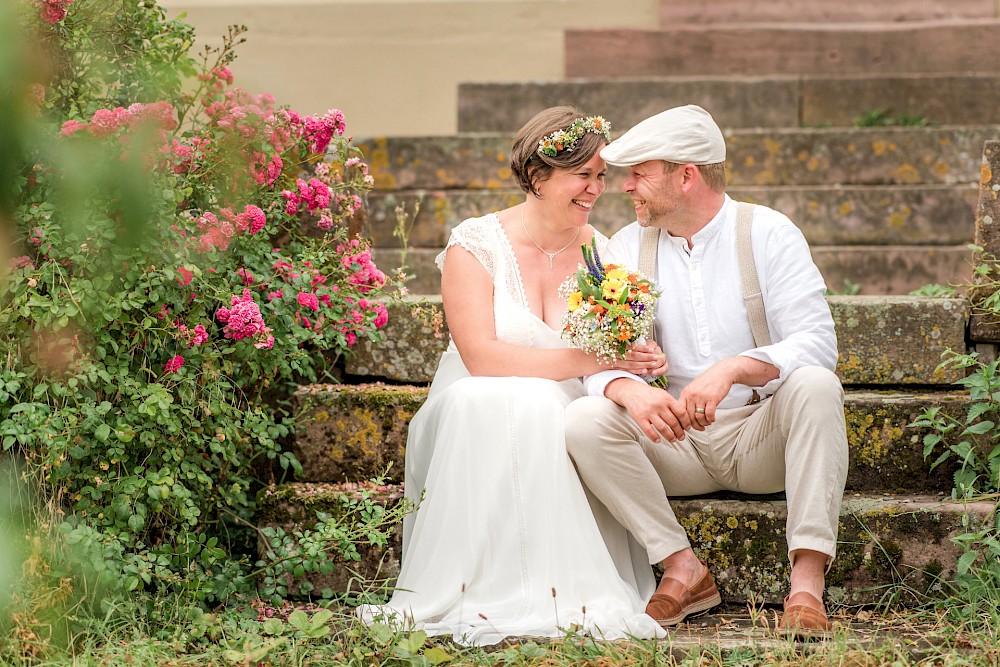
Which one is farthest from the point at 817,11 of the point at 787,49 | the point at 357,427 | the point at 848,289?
the point at 357,427

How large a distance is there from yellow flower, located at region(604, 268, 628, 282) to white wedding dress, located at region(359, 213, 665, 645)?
0.35 metres

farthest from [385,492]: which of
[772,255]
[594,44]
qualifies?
[594,44]

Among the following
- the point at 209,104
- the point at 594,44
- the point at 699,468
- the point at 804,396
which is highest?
the point at 594,44

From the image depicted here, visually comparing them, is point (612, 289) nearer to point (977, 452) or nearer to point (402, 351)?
point (402, 351)

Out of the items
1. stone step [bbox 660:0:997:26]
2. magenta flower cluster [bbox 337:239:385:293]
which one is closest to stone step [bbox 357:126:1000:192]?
stone step [bbox 660:0:997:26]

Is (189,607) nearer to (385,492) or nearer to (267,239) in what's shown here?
(385,492)

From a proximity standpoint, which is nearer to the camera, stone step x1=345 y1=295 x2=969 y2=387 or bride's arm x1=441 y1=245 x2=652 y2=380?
bride's arm x1=441 y1=245 x2=652 y2=380

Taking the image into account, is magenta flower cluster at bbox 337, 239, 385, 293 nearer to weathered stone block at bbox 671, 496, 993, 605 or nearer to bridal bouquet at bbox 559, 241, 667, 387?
bridal bouquet at bbox 559, 241, 667, 387

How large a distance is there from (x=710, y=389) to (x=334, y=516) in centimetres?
117

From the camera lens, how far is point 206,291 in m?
3.12

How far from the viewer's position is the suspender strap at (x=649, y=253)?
11.1 feet

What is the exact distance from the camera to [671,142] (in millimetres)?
3260

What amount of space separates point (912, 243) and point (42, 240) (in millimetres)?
3556

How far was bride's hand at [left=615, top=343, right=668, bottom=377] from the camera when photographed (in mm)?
3205
